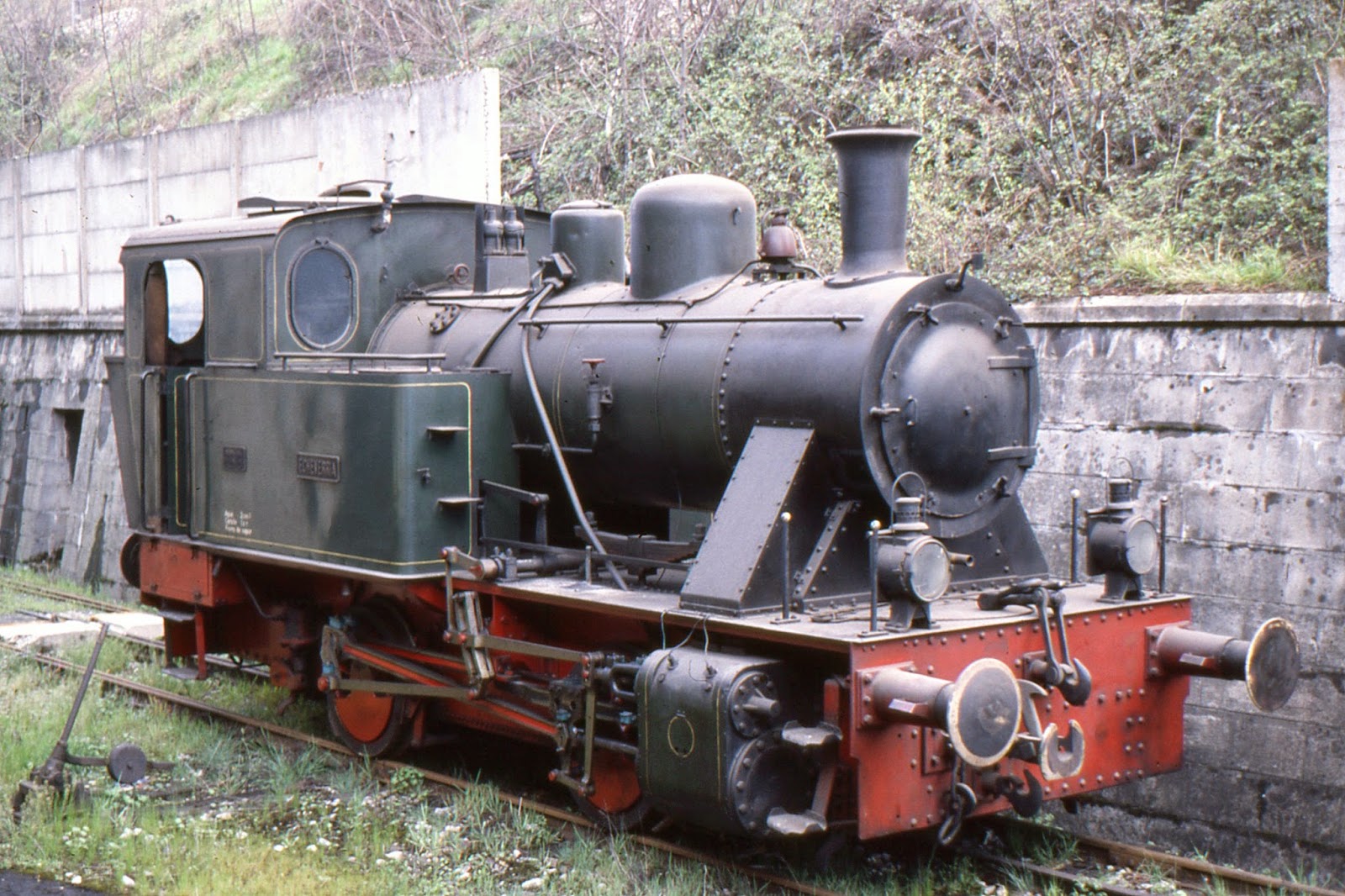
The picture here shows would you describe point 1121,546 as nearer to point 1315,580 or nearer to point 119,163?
point 1315,580

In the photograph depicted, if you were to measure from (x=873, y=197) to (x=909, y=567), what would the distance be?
5.51 feet

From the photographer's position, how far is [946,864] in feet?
18.2

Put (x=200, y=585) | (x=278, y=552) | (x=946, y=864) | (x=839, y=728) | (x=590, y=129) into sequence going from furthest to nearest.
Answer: (x=590, y=129), (x=200, y=585), (x=278, y=552), (x=946, y=864), (x=839, y=728)

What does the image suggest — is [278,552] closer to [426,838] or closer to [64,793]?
[64,793]

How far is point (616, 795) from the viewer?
6000mm

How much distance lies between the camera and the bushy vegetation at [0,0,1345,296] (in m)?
8.17

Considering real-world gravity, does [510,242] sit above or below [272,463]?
above

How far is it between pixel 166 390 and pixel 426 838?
11.6ft

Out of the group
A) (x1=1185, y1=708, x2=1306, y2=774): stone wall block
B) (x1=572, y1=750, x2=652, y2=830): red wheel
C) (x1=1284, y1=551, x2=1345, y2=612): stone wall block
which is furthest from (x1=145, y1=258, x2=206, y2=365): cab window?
(x1=1284, y1=551, x2=1345, y2=612): stone wall block

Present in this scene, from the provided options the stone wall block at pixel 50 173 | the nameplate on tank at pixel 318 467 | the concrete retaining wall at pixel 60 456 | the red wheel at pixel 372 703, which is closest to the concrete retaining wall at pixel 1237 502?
the red wheel at pixel 372 703

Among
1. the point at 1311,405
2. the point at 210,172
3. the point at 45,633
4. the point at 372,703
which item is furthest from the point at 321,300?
the point at 210,172

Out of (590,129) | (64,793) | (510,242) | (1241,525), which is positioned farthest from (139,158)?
(1241,525)

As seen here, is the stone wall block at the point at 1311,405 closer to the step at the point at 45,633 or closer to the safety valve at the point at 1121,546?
the safety valve at the point at 1121,546

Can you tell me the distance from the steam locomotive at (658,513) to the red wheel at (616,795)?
0.02 m
